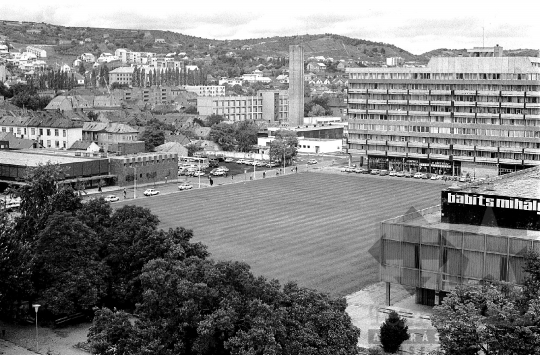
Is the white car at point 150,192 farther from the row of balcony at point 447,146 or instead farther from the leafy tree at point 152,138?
the row of balcony at point 447,146

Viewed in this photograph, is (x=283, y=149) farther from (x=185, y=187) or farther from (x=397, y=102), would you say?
(x=185, y=187)

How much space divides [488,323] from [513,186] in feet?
65.6

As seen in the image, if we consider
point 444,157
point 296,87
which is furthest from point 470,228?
point 296,87

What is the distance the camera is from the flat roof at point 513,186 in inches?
1633

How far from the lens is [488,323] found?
27094 millimetres

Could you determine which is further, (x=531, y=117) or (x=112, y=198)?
(x=531, y=117)

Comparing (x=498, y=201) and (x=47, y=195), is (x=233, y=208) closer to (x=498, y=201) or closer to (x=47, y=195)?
(x=47, y=195)

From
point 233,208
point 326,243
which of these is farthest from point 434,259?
point 233,208

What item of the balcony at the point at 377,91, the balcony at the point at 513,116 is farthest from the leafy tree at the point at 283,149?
the balcony at the point at 513,116

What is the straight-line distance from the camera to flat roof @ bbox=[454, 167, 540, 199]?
1633 inches

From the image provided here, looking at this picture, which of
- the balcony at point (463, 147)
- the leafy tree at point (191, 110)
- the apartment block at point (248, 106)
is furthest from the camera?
the leafy tree at point (191, 110)

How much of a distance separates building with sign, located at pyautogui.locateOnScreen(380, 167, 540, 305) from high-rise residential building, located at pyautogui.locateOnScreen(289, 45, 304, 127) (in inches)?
4186

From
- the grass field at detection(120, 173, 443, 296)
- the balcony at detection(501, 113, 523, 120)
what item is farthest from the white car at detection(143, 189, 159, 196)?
the balcony at detection(501, 113, 523, 120)

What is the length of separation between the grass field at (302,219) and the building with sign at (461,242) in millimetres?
4346
